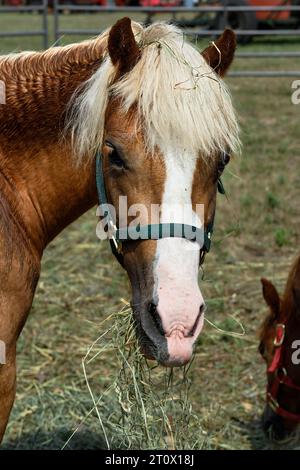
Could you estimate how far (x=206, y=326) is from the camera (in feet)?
14.3

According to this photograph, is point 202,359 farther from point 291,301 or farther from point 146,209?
point 146,209

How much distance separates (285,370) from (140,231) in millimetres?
1561

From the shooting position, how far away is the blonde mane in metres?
2.00

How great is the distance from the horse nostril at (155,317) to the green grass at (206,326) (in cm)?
70

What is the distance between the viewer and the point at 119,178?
206cm

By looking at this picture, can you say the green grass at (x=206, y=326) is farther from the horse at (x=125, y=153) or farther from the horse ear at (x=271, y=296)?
the horse at (x=125, y=153)

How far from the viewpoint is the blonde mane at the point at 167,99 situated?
2.00 metres

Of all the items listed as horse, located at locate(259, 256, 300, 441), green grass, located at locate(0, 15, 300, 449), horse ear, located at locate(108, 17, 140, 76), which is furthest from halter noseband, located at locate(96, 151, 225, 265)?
horse, located at locate(259, 256, 300, 441)

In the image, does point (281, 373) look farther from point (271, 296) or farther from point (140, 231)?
point (140, 231)

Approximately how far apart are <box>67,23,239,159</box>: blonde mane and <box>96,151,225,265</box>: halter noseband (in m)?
0.13

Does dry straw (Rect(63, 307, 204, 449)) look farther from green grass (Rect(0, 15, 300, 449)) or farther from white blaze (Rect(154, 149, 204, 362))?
white blaze (Rect(154, 149, 204, 362))

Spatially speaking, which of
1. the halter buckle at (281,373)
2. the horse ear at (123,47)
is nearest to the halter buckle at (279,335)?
the halter buckle at (281,373)

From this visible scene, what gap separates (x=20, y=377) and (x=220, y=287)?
5.43 feet
